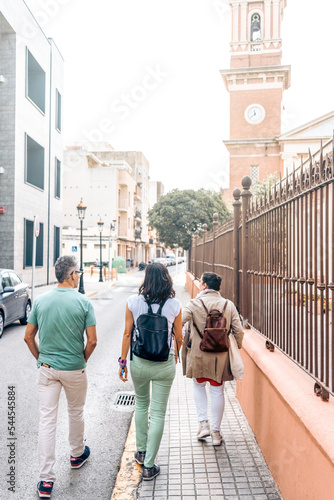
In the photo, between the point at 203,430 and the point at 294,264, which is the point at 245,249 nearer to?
the point at 294,264

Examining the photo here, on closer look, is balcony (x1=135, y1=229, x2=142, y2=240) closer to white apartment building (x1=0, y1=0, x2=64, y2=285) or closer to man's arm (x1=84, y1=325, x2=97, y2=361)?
white apartment building (x1=0, y1=0, x2=64, y2=285)

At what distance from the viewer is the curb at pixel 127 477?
3.27m

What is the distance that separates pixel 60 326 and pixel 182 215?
2925 centimetres

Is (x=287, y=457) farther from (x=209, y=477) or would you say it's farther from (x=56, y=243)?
(x=56, y=243)

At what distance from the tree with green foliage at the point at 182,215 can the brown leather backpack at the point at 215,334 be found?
28.2 m

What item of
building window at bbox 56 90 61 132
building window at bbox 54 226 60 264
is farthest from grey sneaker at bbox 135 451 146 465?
building window at bbox 56 90 61 132

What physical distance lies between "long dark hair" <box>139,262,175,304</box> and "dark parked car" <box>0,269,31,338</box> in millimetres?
7043

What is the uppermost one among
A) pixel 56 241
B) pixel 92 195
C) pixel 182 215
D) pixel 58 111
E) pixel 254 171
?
pixel 58 111

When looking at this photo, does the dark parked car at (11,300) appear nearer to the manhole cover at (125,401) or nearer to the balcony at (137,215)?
the manhole cover at (125,401)

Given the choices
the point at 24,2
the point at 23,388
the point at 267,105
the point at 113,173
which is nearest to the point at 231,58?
the point at 267,105

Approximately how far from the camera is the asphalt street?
3.44m

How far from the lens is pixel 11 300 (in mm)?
10234

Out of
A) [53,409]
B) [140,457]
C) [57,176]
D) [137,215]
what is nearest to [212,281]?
[140,457]

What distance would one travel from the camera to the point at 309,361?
3.07 meters
